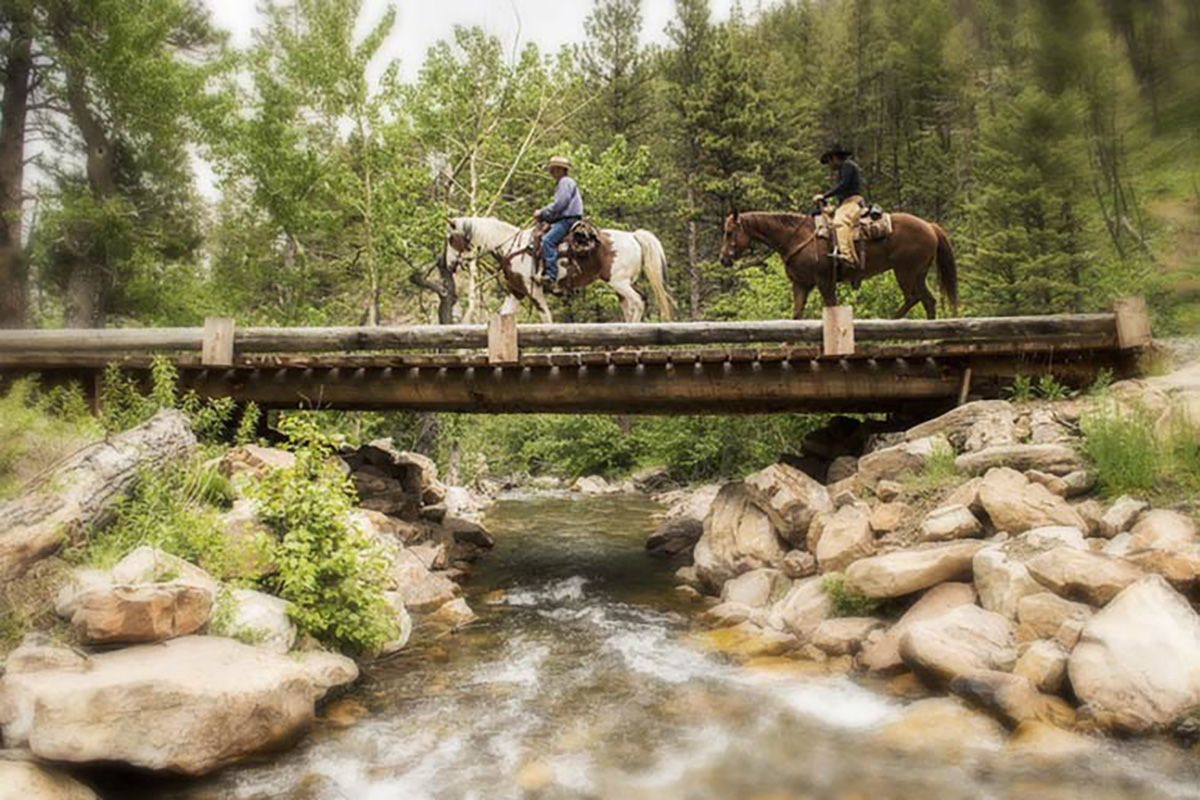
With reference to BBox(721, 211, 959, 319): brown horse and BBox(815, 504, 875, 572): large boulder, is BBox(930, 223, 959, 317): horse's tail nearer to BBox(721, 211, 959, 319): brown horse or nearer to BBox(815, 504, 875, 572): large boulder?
BBox(721, 211, 959, 319): brown horse

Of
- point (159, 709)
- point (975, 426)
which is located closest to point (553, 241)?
point (975, 426)

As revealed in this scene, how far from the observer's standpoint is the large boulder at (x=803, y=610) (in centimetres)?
731

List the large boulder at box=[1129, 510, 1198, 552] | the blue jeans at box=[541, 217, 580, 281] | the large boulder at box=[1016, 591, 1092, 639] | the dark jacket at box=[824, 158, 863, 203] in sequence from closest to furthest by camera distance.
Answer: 1. the large boulder at box=[1016, 591, 1092, 639]
2. the large boulder at box=[1129, 510, 1198, 552]
3. the dark jacket at box=[824, 158, 863, 203]
4. the blue jeans at box=[541, 217, 580, 281]

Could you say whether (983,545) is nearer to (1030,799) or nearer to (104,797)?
(1030,799)

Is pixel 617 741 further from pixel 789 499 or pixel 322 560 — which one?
pixel 789 499

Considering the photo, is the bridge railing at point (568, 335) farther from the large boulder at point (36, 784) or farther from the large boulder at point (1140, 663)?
the large boulder at point (36, 784)

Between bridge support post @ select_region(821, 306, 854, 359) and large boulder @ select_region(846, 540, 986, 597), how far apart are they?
344 centimetres

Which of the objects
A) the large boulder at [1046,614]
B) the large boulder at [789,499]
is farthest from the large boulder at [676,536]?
the large boulder at [1046,614]

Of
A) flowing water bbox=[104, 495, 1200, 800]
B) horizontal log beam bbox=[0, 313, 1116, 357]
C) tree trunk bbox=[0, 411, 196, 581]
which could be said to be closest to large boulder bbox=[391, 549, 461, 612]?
flowing water bbox=[104, 495, 1200, 800]

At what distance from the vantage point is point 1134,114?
1.59 metres

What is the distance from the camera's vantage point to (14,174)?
7.59 meters

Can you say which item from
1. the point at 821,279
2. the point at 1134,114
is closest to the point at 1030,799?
the point at 1134,114

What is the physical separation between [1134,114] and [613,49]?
35.4 m

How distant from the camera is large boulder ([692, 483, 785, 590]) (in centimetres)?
935
